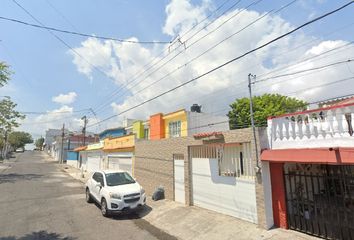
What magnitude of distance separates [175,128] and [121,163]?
5376 mm

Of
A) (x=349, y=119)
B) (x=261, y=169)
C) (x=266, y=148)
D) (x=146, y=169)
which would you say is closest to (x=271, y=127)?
(x=266, y=148)

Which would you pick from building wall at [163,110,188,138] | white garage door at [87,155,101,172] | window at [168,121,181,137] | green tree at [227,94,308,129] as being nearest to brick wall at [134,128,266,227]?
building wall at [163,110,188,138]

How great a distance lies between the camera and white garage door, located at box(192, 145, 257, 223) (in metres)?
9.80

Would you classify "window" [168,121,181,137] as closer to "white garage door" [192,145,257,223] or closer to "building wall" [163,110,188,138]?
"building wall" [163,110,188,138]

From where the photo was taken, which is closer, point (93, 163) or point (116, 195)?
point (116, 195)

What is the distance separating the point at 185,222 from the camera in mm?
10734

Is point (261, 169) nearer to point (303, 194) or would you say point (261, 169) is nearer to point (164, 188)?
point (303, 194)

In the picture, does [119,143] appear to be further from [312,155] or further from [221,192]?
[312,155]

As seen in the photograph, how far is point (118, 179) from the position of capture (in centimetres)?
1372

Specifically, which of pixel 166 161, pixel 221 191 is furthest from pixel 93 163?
pixel 221 191

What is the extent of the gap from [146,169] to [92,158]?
59.7 ft

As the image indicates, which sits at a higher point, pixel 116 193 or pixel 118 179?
pixel 118 179

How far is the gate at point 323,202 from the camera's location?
7.73m

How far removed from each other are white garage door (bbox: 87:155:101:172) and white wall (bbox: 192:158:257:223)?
64.6 feet
